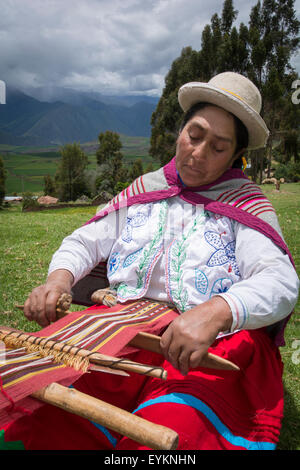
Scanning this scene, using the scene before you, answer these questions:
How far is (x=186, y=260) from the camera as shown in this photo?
2.07 m

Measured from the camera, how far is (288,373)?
10.8 ft

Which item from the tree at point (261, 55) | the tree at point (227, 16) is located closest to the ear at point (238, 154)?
the tree at point (261, 55)

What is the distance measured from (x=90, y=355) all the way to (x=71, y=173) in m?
56.2

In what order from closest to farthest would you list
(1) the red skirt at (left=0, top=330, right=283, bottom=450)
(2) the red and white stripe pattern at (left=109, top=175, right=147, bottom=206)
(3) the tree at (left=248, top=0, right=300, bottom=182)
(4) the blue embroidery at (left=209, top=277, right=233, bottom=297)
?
1. (1) the red skirt at (left=0, top=330, right=283, bottom=450)
2. (4) the blue embroidery at (left=209, top=277, right=233, bottom=297)
3. (2) the red and white stripe pattern at (left=109, top=175, right=147, bottom=206)
4. (3) the tree at (left=248, top=0, right=300, bottom=182)

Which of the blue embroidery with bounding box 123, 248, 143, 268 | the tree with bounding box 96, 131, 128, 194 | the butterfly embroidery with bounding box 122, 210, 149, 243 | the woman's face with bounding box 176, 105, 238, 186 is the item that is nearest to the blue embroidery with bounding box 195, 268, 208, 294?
the blue embroidery with bounding box 123, 248, 143, 268

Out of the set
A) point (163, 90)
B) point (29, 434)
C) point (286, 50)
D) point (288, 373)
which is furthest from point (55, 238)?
→ point (163, 90)

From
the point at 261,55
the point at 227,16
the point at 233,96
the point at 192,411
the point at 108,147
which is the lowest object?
the point at 192,411

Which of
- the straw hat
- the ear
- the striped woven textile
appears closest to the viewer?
the striped woven textile

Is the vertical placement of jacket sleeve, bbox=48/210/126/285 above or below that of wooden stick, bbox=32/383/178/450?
above

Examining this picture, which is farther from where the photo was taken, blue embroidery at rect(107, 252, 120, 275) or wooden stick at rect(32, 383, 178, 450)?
blue embroidery at rect(107, 252, 120, 275)

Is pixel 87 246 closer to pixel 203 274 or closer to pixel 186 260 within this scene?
pixel 186 260

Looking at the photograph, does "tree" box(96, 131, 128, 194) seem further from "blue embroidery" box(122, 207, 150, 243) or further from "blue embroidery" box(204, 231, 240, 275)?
"blue embroidery" box(204, 231, 240, 275)

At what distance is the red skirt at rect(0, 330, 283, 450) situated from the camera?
1454mm

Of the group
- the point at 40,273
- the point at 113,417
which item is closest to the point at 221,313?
the point at 113,417
